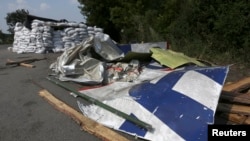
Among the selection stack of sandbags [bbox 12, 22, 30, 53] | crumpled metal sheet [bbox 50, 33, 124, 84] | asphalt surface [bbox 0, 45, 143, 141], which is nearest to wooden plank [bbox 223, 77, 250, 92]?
asphalt surface [bbox 0, 45, 143, 141]

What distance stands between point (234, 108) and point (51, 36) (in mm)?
10774

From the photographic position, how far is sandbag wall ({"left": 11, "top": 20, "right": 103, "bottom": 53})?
1341 cm

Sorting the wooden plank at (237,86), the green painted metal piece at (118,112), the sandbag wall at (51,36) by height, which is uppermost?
the sandbag wall at (51,36)

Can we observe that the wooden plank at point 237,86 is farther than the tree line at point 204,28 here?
No

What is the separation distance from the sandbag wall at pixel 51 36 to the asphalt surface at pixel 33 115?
6281 millimetres

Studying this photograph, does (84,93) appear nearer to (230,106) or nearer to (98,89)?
(98,89)

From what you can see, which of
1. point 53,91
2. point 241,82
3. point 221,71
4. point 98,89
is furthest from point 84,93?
point 241,82

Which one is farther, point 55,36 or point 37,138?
point 55,36

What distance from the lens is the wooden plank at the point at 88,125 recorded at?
3464 millimetres

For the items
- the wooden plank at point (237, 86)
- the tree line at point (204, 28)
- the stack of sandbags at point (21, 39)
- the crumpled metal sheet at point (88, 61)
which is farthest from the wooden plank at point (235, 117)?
the stack of sandbags at point (21, 39)

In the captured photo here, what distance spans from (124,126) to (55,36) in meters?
10.7

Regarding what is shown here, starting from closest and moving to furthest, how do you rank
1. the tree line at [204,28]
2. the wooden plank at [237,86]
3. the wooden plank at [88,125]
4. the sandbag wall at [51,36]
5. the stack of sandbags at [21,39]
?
the wooden plank at [88,125], the wooden plank at [237,86], the tree line at [204,28], the sandbag wall at [51,36], the stack of sandbags at [21,39]

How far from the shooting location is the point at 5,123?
432 centimetres

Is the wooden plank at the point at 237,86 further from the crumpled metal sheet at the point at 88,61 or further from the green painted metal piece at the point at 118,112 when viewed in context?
the crumpled metal sheet at the point at 88,61
